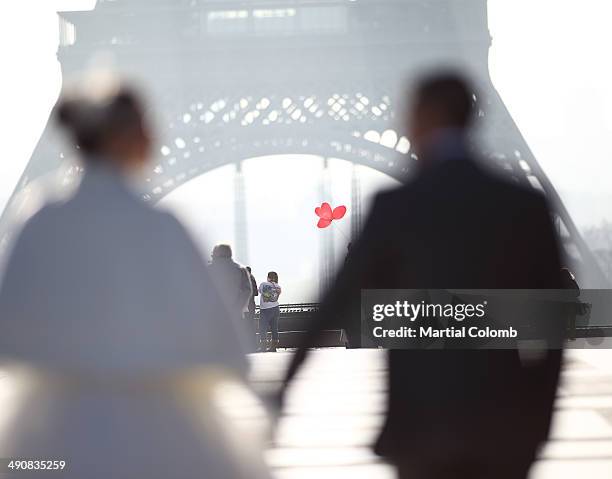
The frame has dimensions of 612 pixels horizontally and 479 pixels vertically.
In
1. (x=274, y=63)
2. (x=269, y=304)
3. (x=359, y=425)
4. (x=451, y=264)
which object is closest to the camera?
(x=451, y=264)

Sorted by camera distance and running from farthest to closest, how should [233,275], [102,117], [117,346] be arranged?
[233,275] < [102,117] < [117,346]

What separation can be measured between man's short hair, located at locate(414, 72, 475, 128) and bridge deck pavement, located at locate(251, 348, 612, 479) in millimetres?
716

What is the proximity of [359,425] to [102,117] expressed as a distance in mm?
3937

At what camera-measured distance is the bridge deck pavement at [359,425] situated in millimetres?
4684

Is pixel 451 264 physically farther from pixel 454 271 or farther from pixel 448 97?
pixel 448 97

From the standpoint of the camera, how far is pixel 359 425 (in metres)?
6.04

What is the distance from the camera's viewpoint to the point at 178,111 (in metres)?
24.5

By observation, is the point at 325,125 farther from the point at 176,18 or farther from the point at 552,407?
the point at 552,407

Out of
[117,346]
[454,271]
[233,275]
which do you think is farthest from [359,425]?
[117,346]

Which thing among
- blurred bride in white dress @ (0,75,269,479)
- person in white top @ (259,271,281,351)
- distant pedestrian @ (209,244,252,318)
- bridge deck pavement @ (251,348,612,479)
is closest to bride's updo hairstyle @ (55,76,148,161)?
blurred bride in white dress @ (0,75,269,479)

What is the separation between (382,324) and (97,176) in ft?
3.18

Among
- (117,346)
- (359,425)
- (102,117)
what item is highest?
(102,117)

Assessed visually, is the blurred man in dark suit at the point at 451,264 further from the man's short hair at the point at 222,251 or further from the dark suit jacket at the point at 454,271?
the man's short hair at the point at 222,251

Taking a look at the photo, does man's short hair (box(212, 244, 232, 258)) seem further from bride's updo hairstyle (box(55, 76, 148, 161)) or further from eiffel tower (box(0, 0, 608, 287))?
eiffel tower (box(0, 0, 608, 287))
